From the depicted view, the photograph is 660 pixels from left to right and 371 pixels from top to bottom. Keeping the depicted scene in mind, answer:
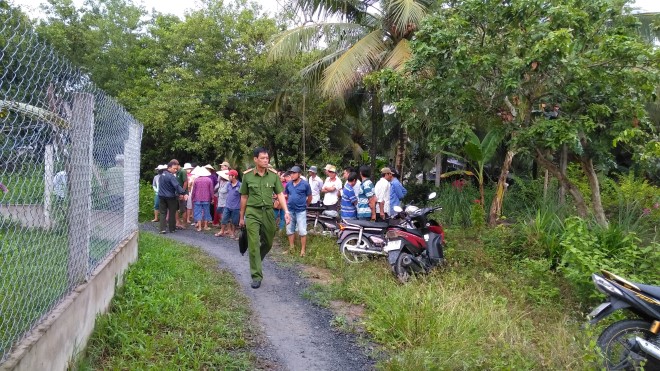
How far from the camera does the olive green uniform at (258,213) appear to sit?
6.60 m

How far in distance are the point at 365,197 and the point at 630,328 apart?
5968mm

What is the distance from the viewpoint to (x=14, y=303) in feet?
9.53

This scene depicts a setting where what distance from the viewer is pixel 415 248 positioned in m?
7.12

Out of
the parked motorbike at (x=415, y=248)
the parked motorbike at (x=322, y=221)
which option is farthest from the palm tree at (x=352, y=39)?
the parked motorbike at (x=415, y=248)

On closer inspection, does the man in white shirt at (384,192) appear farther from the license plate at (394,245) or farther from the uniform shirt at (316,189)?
the license plate at (394,245)

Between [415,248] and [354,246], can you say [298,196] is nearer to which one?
[354,246]

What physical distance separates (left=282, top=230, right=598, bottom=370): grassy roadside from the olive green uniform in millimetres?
810

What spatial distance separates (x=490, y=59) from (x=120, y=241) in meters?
5.26

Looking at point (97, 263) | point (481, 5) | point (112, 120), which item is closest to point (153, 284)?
point (97, 263)

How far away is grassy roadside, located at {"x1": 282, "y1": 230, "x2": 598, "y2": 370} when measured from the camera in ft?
13.8

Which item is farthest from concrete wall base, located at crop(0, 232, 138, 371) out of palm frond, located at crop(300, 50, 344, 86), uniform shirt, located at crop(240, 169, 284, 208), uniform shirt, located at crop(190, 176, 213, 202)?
palm frond, located at crop(300, 50, 344, 86)

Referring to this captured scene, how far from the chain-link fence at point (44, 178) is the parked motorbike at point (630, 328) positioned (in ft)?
13.2

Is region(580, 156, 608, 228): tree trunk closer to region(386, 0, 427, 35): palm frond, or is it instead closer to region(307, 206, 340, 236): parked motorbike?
region(307, 206, 340, 236): parked motorbike

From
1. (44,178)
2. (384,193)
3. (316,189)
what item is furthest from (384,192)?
(44,178)
